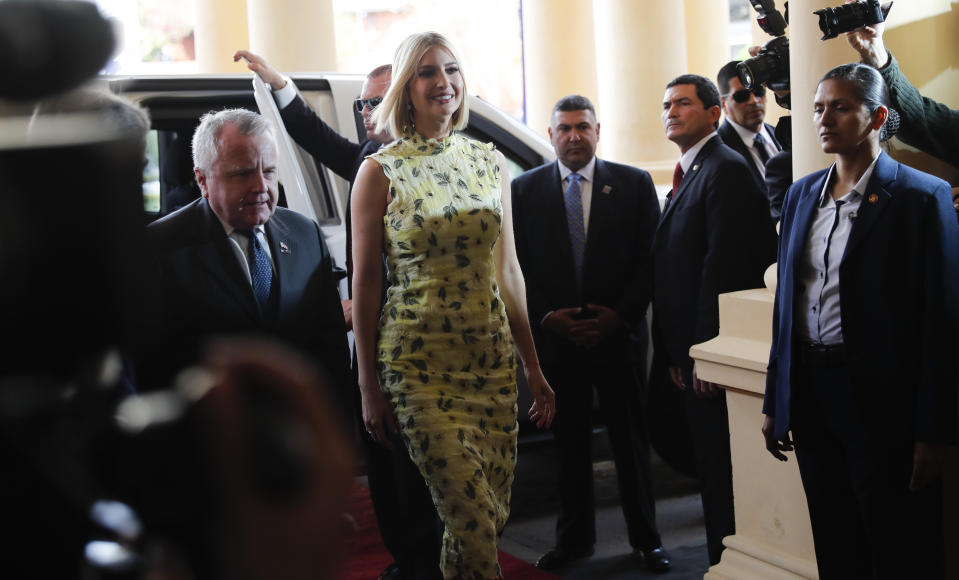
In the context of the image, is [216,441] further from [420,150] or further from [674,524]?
[674,524]

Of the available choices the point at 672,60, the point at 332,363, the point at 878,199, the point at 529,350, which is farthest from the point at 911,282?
the point at 672,60

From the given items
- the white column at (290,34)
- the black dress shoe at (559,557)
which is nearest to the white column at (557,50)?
the white column at (290,34)

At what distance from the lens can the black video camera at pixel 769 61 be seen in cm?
413

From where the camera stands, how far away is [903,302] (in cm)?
277

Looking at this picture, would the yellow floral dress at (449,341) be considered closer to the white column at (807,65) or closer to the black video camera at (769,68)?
the white column at (807,65)

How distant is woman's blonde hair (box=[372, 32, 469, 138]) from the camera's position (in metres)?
3.38

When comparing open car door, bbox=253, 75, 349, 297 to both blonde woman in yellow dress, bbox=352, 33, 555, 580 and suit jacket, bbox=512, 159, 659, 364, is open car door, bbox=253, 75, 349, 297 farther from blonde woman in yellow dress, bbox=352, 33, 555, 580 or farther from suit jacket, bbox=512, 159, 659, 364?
blonde woman in yellow dress, bbox=352, 33, 555, 580

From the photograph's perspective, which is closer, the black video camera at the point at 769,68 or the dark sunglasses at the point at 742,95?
the black video camera at the point at 769,68

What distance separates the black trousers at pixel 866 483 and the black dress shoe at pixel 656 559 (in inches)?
53.5

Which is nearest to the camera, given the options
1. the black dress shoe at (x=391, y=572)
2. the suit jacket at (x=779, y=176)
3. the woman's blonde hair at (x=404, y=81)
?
the woman's blonde hair at (x=404, y=81)

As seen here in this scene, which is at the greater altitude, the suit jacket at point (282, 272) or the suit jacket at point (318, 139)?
the suit jacket at point (318, 139)

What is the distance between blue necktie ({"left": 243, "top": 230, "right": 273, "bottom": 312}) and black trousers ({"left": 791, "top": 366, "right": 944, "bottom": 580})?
1.43 meters

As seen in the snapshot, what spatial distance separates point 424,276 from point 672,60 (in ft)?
20.3

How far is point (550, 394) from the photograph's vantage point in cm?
357
